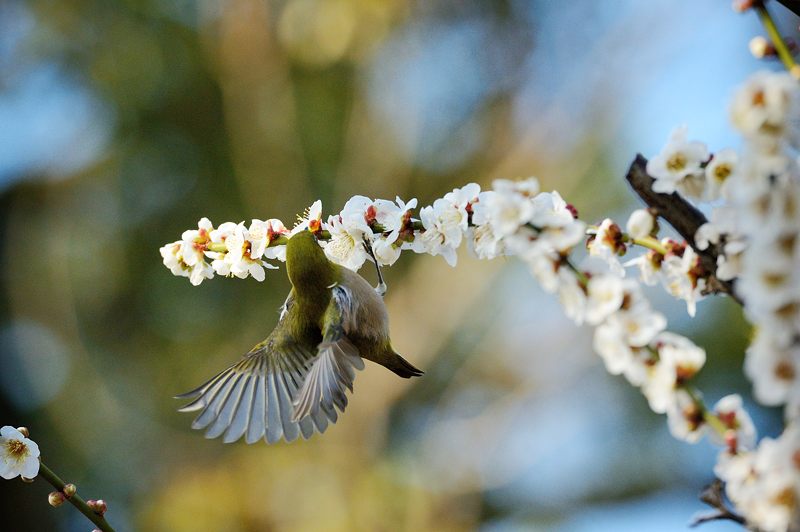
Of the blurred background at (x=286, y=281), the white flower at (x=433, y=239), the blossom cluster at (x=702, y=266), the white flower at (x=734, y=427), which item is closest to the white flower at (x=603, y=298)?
the blossom cluster at (x=702, y=266)

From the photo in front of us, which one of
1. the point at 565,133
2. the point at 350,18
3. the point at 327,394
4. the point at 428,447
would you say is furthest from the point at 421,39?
the point at 327,394

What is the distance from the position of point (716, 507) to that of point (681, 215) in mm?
242

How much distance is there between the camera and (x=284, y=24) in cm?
514

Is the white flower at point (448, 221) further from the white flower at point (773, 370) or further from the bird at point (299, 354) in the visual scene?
the white flower at point (773, 370)

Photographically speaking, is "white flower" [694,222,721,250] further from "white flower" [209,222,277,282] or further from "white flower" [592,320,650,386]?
"white flower" [209,222,277,282]

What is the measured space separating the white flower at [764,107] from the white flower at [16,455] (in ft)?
2.56

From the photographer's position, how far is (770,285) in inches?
20.8

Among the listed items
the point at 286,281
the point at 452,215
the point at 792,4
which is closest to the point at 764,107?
the point at 792,4

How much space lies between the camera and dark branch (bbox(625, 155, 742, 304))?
74 centimetres

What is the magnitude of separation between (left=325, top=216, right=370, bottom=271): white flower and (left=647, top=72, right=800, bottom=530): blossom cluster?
1.93 feet

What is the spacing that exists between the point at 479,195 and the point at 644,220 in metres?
0.21

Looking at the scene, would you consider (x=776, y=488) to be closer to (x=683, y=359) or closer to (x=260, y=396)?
(x=683, y=359)

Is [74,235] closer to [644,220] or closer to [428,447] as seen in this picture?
[428,447]

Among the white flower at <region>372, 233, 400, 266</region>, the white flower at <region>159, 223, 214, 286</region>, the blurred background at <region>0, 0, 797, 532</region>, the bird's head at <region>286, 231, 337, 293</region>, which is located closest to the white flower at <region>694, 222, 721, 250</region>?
the white flower at <region>372, 233, 400, 266</region>
